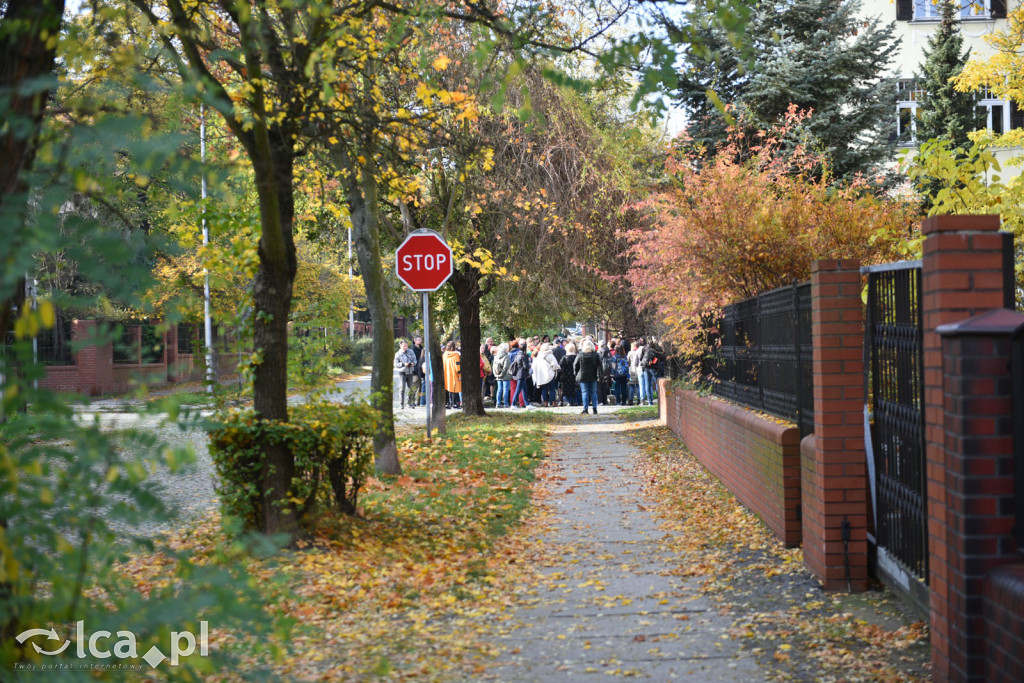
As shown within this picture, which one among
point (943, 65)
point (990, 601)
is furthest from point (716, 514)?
point (943, 65)

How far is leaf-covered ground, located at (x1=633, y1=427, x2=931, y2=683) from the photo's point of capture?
5207 millimetres

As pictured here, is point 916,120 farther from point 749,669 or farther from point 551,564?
point 749,669

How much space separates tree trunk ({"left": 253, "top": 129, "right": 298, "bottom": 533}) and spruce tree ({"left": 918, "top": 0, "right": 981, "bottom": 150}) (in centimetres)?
2696

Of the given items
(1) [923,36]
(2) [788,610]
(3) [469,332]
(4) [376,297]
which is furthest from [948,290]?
(1) [923,36]

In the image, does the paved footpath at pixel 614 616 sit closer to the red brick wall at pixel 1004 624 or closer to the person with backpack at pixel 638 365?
the red brick wall at pixel 1004 624

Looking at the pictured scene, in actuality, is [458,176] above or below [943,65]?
below

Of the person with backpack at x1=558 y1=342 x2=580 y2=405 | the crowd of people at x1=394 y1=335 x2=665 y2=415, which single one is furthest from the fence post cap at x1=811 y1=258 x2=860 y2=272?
the person with backpack at x1=558 y1=342 x2=580 y2=405

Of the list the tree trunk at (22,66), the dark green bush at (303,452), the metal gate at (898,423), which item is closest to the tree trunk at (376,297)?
the dark green bush at (303,452)

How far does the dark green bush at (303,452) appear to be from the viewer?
25.9 ft

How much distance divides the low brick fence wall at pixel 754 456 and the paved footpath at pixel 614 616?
980 millimetres

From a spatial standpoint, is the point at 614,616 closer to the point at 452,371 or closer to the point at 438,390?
the point at 438,390

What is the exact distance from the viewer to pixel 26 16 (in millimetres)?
3910

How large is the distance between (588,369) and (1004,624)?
67.7ft

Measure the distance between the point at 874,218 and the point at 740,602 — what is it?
25.1 ft
